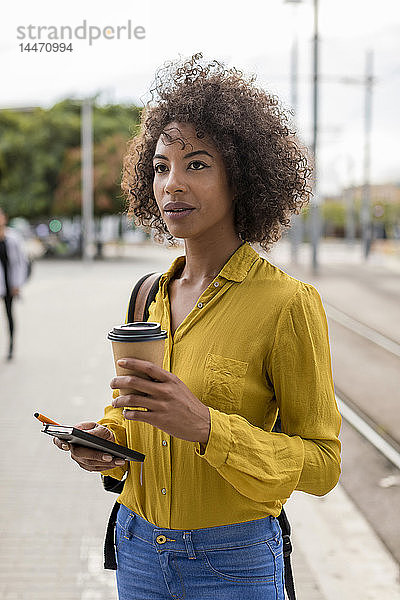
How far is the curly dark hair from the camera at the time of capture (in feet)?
5.98

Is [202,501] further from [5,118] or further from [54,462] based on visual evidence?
[5,118]

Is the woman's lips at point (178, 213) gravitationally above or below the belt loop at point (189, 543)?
above

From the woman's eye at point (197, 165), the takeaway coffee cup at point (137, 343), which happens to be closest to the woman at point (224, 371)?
the woman's eye at point (197, 165)

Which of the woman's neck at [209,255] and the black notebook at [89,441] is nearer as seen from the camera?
the black notebook at [89,441]

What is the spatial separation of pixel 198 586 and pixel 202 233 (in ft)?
2.64

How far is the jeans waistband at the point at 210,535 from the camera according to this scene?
174 cm

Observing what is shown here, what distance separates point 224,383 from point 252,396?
2.7 inches

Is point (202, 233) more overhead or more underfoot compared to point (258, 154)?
more underfoot

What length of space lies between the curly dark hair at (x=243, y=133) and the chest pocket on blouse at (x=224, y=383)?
39 centimetres

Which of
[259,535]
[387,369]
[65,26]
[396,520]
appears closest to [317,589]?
[396,520]

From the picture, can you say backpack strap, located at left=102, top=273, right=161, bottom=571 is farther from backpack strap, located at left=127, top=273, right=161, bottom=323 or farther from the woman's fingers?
the woman's fingers

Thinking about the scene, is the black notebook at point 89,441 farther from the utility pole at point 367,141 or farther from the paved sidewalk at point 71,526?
the utility pole at point 367,141

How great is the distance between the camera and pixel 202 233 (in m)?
1.85

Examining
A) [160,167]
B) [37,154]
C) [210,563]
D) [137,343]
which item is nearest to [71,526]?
[210,563]
